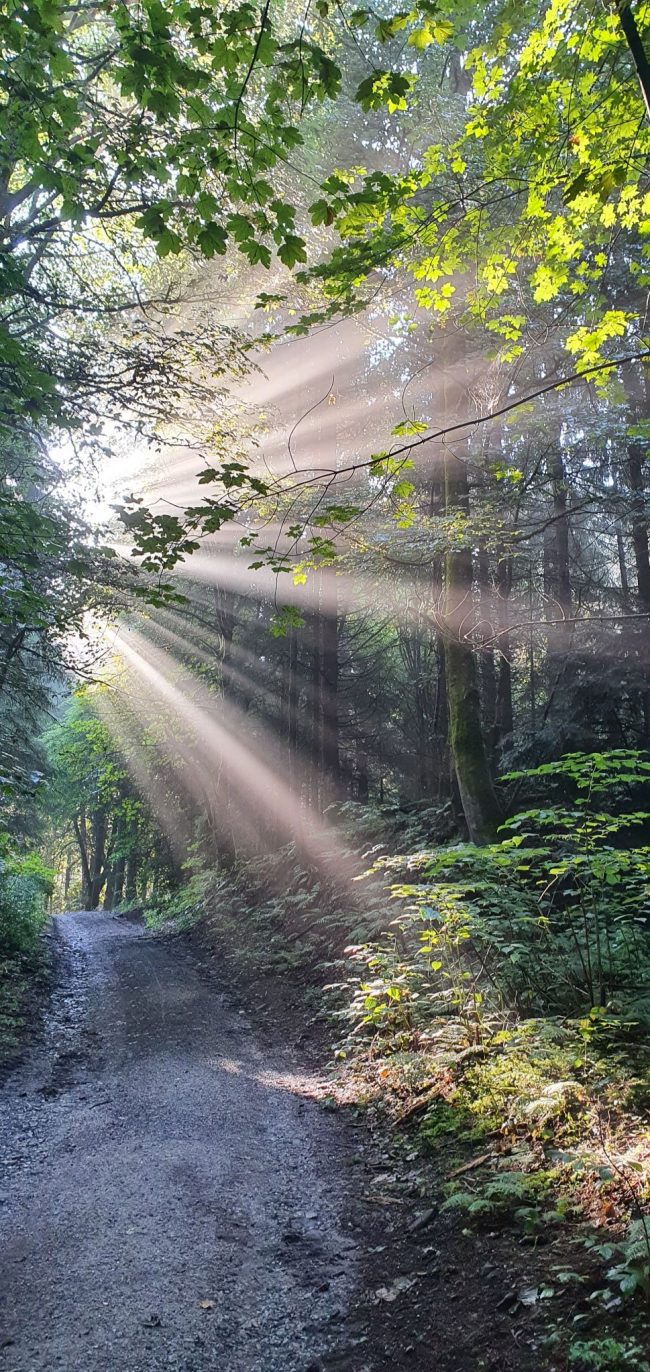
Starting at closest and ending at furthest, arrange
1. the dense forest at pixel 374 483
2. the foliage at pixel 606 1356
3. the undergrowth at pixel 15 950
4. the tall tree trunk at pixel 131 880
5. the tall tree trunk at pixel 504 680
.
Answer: the foliage at pixel 606 1356 → the dense forest at pixel 374 483 → the undergrowth at pixel 15 950 → the tall tree trunk at pixel 504 680 → the tall tree trunk at pixel 131 880

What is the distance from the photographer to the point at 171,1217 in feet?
14.5

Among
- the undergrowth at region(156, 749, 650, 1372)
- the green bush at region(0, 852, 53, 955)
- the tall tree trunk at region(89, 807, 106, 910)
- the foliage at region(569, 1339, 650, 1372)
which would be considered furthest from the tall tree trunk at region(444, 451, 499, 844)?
the tall tree trunk at region(89, 807, 106, 910)

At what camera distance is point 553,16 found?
439 centimetres

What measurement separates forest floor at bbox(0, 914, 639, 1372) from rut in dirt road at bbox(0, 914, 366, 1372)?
0.01 metres

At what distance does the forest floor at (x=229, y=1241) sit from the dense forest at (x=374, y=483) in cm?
50

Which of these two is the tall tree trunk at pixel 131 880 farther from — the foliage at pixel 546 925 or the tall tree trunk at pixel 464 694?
the foliage at pixel 546 925

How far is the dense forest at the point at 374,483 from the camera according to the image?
432cm

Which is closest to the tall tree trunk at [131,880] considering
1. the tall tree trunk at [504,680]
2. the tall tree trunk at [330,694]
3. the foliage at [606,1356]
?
the tall tree trunk at [330,694]

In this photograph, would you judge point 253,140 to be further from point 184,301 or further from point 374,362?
point 374,362

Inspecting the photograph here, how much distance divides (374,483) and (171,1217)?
12.1 m

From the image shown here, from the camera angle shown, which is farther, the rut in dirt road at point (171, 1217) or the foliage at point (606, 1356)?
the rut in dirt road at point (171, 1217)

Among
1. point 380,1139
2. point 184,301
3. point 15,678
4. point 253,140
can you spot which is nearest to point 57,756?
point 15,678

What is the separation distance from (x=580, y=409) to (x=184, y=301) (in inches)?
255

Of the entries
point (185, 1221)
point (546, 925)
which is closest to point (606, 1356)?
point (185, 1221)
